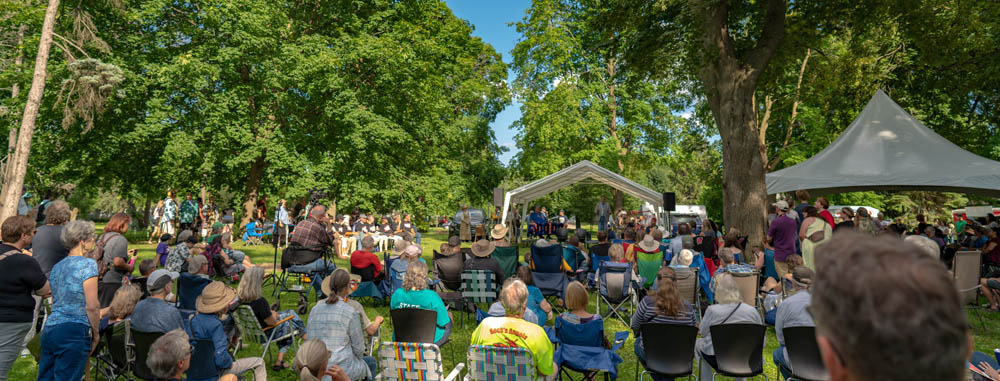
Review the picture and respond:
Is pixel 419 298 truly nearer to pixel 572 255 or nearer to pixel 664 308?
pixel 664 308

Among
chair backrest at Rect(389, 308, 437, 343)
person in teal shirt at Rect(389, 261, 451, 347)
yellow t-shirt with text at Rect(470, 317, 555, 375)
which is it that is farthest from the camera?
person in teal shirt at Rect(389, 261, 451, 347)

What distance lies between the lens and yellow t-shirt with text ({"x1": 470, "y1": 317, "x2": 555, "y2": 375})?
11.6 ft

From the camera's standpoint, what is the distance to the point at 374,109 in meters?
16.5

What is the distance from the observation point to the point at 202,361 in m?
3.70

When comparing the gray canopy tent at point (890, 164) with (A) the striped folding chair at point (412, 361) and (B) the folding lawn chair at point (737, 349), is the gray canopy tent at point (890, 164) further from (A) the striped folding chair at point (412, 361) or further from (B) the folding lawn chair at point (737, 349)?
(A) the striped folding chair at point (412, 361)

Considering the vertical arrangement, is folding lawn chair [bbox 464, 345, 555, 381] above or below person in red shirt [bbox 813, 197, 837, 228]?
below

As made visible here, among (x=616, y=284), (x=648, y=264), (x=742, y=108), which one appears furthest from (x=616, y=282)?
(x=742, y=108)

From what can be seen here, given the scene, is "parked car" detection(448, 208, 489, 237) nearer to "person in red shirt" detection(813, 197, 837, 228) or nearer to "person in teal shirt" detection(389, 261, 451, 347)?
"person in red shirt" detection(813, 197, 837, 228)

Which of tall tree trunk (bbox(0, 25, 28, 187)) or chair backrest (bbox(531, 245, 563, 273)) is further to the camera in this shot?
tall tree trunk (bbox(0, 25, 28, 187))

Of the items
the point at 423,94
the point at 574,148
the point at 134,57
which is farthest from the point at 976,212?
the point at 134,57

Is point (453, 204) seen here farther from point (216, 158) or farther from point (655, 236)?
point (655, 236)

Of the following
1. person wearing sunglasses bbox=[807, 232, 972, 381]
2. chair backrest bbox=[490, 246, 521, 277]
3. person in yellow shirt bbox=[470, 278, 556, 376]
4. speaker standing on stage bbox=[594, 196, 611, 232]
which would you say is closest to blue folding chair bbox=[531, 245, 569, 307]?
chair backrest bbox=[490, 246, 521, 277]

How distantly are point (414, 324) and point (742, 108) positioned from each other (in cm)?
827

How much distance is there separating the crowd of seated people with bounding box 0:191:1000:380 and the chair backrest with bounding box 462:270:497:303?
19cm
